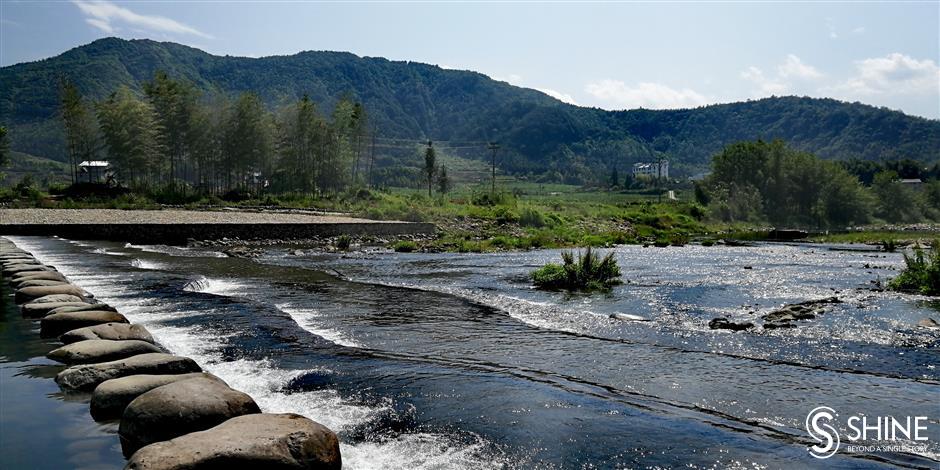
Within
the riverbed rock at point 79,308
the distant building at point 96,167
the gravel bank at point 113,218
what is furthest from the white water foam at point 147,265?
the distant building at point 96,167

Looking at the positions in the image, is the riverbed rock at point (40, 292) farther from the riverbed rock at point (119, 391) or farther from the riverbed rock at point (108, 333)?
the riverbed rock at point (119, 391)

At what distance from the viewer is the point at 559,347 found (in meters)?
11.9

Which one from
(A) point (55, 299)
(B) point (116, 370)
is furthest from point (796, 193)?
(B) point (116, 370)

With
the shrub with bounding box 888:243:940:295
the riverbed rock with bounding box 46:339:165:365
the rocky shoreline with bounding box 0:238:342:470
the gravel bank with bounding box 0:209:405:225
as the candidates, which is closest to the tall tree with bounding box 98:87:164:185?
the gravel bank with bounding box 0:209:405:225

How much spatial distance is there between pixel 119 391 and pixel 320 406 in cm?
222

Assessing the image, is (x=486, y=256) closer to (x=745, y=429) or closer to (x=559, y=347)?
(x=559, y=347)

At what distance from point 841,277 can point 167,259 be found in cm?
2799

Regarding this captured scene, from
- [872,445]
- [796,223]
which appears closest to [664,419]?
[872,445]

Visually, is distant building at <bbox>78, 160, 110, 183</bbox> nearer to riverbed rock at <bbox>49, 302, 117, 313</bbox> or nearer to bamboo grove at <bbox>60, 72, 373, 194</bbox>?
bamboo grove at <bbox>60, 72, 373, 194</bbox>

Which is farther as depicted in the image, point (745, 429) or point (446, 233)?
point (446, 233)

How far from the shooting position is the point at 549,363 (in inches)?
419

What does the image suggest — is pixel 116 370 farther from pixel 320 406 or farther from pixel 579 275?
pixel 579 275

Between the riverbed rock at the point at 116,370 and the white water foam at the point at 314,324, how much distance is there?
3.93 meters

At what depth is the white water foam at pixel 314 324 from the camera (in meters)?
12.1
